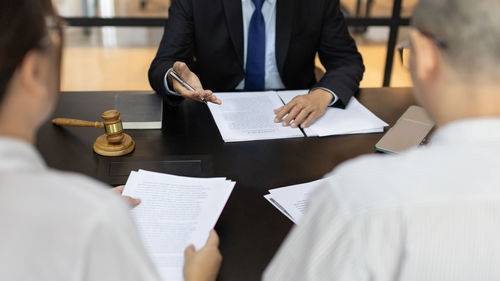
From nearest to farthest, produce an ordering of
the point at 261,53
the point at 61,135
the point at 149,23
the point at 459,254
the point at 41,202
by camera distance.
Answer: the point at 41,202
the point at 459,254
the point at 61,135
the point at 261,53
the point at 149,23

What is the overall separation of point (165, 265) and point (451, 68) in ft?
2.12

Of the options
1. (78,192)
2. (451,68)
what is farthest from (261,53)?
(78,192)

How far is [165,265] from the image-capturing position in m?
0.94

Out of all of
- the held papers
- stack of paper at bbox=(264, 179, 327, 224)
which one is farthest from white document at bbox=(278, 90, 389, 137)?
stack of paper at bbox=(264, 179, 327, 224)

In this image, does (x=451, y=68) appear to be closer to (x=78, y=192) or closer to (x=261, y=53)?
(x=78, y=192)

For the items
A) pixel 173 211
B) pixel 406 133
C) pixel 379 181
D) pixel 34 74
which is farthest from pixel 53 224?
pixel 406 133

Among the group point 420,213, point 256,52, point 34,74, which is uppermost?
point 34,74

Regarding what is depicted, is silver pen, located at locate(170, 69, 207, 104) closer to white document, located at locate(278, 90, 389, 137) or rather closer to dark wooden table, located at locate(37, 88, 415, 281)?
dark wooden table, located at locate(37, 88, 415, 281)

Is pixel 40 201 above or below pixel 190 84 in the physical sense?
above

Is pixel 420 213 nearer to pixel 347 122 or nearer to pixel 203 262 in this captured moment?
pixel 203 262

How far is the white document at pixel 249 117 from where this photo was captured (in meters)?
1.47

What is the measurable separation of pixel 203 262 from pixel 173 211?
20 centimetres

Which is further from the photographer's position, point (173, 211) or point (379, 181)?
point (173, 211)

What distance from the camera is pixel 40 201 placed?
0.52 metres
